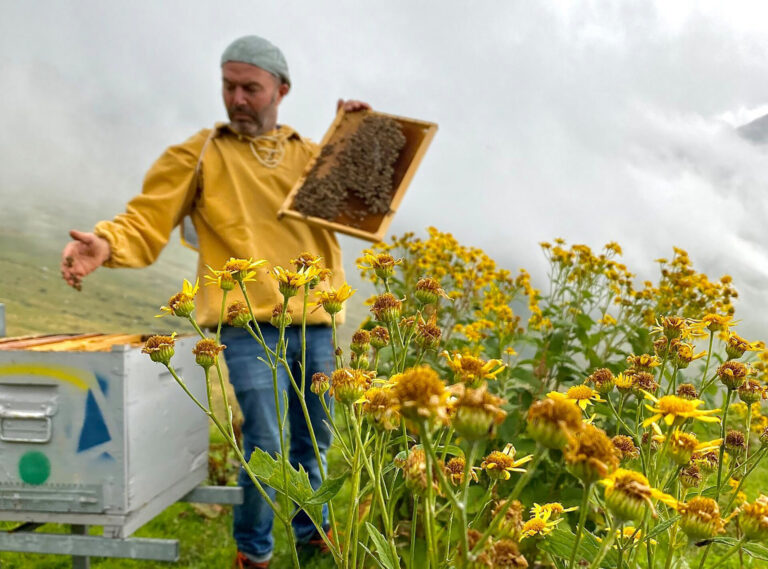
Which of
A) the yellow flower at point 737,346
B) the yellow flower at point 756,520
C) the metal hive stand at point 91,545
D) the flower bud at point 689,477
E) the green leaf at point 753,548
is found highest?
the yellow flower at point 737,346

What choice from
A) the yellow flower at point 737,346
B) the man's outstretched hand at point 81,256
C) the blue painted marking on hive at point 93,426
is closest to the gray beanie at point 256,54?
the man's outstretched hand at point 81,256

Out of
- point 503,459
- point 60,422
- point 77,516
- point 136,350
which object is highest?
point 503,459

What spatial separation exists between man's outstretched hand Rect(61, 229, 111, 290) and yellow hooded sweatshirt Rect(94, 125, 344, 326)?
6.4 inches

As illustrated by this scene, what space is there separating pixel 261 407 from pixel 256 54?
1347 mm

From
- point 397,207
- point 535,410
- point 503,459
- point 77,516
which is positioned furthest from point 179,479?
point 535,410

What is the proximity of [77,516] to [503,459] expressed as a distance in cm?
174

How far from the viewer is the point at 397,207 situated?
2.19 m

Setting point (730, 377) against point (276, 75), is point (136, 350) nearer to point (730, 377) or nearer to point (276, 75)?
point (276, 75)

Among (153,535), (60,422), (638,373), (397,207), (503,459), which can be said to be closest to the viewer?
(503,459)

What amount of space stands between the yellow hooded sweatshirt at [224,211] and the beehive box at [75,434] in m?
0.37

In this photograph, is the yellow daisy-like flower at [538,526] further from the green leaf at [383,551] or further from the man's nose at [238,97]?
the man's nose at [238,97]

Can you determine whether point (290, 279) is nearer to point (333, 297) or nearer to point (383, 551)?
point (333, 297)

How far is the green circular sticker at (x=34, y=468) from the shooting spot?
182cm

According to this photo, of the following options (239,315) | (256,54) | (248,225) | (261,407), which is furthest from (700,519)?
(256,54)
